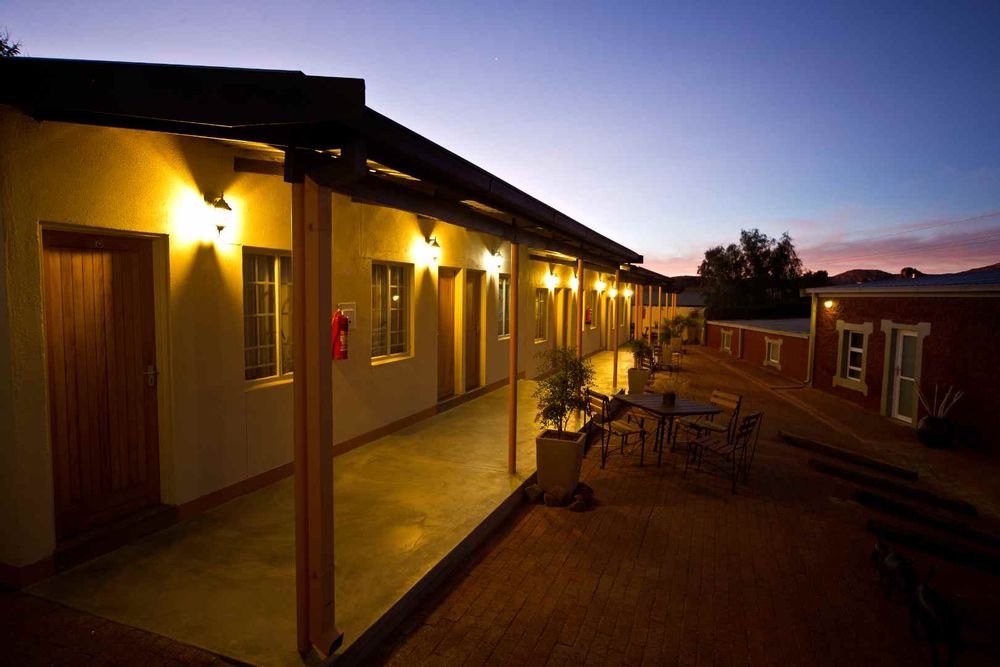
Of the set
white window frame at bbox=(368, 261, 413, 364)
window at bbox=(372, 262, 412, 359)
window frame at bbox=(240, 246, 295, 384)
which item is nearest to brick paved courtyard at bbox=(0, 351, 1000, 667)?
window frame at bbox=(240, 246, 295, 384)

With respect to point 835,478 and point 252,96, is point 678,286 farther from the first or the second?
point 252,96

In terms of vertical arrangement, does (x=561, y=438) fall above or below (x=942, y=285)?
below

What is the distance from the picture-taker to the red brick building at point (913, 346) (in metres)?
9.06

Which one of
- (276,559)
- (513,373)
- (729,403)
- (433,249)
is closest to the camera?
(276,559)

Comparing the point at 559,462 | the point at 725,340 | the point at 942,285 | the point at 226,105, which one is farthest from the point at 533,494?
the point at 725,340

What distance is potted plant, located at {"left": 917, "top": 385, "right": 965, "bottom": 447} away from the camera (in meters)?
9.08

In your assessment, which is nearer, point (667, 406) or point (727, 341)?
point (667, 406)

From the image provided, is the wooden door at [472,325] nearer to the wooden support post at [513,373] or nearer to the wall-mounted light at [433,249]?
the wall-mounted light at [433,249]

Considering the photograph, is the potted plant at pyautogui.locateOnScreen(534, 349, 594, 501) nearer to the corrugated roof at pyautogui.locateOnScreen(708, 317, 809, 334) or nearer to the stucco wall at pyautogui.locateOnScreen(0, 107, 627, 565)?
the stucco wall at pyautogui.locateOnScreen(0, 107, 627, 565)

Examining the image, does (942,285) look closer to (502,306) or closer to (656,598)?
(502,306)

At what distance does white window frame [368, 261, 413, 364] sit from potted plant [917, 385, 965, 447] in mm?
8922

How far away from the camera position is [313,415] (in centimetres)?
275

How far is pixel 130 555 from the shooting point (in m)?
3.76

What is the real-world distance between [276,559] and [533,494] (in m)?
2.56
